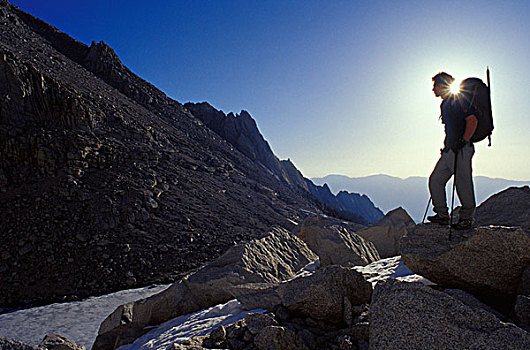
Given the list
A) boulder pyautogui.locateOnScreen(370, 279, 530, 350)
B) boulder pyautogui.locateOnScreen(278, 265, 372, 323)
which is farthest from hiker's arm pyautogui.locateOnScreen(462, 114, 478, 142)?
boulder pyautogui.locateOnScreen(370, 279, 530, 350)

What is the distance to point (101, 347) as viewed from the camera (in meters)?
5.41

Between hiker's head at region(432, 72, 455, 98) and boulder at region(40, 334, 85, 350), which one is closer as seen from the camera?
hiker's head at region(432, 72, 455, 98)

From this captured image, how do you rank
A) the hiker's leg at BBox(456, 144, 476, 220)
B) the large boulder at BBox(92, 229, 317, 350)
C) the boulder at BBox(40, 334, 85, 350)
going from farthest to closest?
1. the large boulder at BBox(92, 229, 317, 350)
2. the boulder at BBox(40, 334, 85, 350)
3. the hiker's leg at BBox(456, 144, 476, 220)

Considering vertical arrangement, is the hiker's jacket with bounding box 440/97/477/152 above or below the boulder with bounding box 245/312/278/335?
above

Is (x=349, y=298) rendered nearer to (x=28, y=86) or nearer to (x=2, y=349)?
(x=2, y=349)

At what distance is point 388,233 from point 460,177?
23.7 feet

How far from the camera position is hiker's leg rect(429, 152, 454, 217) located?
3771 mm

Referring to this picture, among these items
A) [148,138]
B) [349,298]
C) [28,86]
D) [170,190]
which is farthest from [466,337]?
[148,138]

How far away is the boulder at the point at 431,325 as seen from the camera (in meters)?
1.77

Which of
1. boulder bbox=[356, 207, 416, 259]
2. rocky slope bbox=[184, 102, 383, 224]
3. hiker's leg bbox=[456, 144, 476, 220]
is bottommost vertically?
boulder bbox=[356, 207, 416, 259]

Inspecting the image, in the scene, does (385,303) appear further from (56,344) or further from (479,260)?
(56,344)

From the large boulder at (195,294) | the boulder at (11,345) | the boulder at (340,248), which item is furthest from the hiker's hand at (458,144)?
the boulder at (11,345)

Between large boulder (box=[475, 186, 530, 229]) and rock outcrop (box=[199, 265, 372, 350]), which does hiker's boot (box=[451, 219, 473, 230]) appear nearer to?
rock outcrop (box=[199, 265, 372, 350])

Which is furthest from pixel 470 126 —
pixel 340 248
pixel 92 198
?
pixel 92 198
